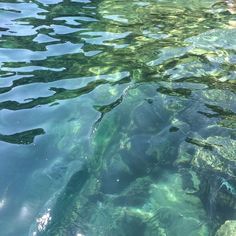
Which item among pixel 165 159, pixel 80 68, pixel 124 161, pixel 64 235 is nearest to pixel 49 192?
pixel 64 235

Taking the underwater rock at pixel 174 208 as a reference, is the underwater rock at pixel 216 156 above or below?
above

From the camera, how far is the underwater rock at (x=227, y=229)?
3432 mm

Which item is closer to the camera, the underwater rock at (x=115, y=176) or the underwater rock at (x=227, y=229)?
the underwater rock at (x=227, y=229)

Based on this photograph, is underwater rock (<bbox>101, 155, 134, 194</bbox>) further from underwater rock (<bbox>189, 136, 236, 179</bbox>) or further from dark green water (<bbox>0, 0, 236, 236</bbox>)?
underwater rock (<bbox>189, 136, 236, 179</bbox>)

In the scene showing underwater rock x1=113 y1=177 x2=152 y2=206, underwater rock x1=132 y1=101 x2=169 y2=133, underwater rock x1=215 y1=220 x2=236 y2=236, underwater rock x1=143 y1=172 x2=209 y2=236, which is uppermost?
underwater rock x1=132 y1=101 x2=169 y2=133

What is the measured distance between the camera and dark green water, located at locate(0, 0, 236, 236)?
12.1 ft

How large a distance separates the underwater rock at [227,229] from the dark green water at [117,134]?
91 mm

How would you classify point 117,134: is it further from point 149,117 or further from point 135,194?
point 135,194

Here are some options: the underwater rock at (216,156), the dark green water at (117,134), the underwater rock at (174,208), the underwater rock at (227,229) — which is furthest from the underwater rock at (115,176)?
the underwater rock at (227,229)

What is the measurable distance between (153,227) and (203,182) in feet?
2.40

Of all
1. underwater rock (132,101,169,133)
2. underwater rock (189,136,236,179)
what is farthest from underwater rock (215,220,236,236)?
underwater rock (132,101,169,133)

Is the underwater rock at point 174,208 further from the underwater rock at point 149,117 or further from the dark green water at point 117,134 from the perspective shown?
the underwater rock at point 149,117

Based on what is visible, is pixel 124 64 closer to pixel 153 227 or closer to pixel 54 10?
pixel 153 227

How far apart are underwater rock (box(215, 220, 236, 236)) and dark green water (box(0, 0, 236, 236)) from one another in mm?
91
